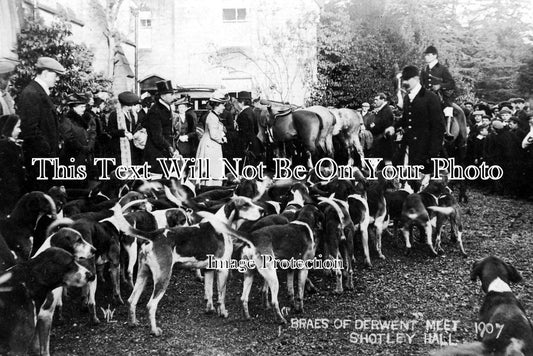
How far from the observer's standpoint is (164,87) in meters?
6.14

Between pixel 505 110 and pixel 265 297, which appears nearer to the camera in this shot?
pixel 265 297

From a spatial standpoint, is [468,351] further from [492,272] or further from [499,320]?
[492,272]

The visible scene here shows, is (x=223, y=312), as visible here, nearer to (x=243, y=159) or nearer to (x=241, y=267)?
(x=241, y=267)

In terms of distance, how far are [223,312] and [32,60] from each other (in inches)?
113

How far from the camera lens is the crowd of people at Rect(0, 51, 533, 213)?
4.46 meters

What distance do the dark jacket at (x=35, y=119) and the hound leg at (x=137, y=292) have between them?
1.37 meters

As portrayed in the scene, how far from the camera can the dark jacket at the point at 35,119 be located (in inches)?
174

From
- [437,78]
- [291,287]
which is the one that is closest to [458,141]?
[437,78]

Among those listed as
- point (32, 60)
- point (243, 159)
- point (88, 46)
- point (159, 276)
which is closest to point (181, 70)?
point (88, 46)

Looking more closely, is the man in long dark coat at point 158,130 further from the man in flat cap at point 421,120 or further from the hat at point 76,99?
the man in flat cap at point 421,120

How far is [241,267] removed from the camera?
4.37 metres

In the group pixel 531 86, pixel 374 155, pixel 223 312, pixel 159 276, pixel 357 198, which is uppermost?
pixel 531 86

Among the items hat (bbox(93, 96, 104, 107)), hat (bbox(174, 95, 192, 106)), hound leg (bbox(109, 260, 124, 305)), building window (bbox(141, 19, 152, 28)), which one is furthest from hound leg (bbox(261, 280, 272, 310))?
hat (bbox(174, 95, 192, 106))

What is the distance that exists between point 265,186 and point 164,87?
1627 millimetres
